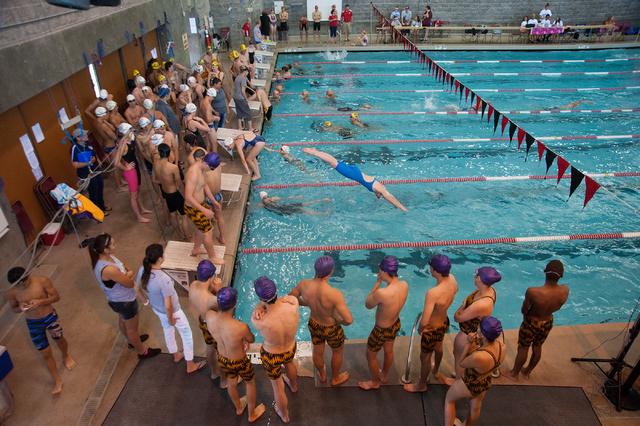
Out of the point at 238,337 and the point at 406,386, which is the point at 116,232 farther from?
the point at 406,386

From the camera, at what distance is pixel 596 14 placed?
18.0 metres

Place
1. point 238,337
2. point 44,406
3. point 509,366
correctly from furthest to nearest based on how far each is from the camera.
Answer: point 509,366 < point 44,406 < point 238,337

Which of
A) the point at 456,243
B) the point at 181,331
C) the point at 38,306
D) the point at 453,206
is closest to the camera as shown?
the point at 38,306

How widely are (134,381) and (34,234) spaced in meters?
2.89

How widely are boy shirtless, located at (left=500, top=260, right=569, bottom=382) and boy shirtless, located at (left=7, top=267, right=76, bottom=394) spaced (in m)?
3.95

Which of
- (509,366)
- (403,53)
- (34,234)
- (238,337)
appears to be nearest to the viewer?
(238,337)

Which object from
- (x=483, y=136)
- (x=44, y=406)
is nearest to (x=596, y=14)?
(x=483, y=136)

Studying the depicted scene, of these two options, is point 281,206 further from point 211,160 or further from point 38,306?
point 38,306

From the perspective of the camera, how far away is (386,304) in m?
2.91

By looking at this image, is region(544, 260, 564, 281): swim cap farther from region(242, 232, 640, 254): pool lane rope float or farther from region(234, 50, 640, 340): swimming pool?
region(242, 232, 640, 254): pool lane rope float

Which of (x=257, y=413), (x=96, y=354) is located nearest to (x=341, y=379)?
(x=257, y=413)

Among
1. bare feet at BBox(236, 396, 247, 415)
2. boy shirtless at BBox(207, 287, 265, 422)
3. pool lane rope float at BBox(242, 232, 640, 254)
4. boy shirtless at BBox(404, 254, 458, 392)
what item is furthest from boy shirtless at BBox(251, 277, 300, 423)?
pool lane rope float at BBox(242, 232, 640, 254)

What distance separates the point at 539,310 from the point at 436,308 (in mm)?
887

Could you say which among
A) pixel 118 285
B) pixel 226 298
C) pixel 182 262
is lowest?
pixel 182 262
